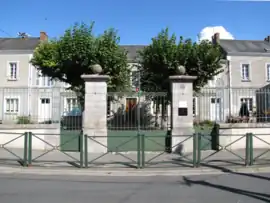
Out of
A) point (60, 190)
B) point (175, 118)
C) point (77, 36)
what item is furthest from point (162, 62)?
point (60, 190)

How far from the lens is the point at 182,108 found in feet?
39.9

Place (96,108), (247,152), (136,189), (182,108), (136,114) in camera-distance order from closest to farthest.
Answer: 1. (136,189)
2. (247,152)
3. (96,108)
4. (182,108)
5. (136,114)

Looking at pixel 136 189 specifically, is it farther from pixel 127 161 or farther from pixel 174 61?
pixel 174 61

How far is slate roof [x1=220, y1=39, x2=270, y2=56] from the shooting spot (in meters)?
29.9

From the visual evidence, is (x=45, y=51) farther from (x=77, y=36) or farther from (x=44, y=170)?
(x=44, y=170)

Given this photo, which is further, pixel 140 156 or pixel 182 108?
pixel 182 108

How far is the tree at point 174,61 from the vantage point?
17.2 meters

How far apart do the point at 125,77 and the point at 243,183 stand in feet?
37.7

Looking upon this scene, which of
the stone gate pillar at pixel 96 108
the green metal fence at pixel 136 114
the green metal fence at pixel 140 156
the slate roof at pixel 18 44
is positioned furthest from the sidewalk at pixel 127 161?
the slate roof at pixel 18 44

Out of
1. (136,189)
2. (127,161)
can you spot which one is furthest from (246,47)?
(136,189)

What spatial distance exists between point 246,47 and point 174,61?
17017mm

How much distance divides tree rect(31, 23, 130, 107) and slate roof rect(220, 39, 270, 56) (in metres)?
15.6

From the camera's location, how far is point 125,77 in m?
17.9

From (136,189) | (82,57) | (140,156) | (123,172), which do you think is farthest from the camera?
(82,57)
